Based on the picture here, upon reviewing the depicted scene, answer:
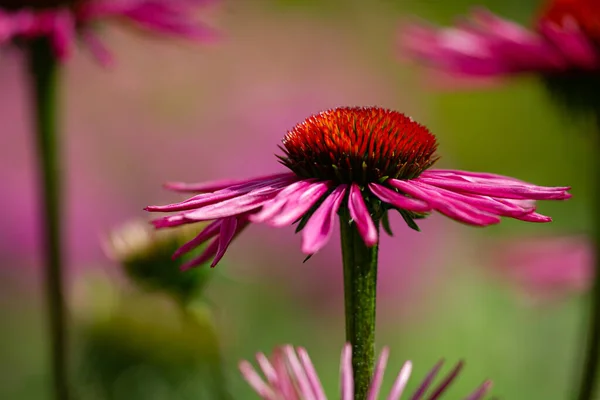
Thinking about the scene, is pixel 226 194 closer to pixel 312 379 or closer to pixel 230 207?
pixel 230 207

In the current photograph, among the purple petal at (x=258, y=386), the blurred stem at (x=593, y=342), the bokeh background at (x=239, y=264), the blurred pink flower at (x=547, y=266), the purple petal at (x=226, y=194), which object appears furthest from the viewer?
the blurred pink flower at (x=547, y=266)

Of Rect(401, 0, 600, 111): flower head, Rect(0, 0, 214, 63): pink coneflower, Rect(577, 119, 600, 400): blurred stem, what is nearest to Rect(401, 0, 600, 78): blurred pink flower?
Rect(401, 0, 600, 111): flower head

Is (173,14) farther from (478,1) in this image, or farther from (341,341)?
(478,1)

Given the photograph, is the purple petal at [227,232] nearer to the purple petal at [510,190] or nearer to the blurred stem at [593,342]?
the purple petal at [510,190]

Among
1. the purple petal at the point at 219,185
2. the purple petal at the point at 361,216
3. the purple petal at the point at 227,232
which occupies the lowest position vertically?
the purple petal at the point at 227,232

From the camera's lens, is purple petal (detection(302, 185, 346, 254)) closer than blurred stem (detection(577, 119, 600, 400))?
Yes

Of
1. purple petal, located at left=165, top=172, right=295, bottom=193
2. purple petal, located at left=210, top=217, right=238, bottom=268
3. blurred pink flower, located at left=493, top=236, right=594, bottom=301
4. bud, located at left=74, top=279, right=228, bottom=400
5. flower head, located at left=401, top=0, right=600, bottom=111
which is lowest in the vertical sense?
bud, located at left=74, top=279, right=228, bottom=400

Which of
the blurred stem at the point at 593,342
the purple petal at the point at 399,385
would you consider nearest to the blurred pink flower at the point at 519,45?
the blurred stem at the point at 593,342

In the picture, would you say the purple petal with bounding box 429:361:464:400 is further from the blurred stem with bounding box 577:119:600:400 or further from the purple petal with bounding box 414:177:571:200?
the blurred stem with bounding box 577:119:600:400
